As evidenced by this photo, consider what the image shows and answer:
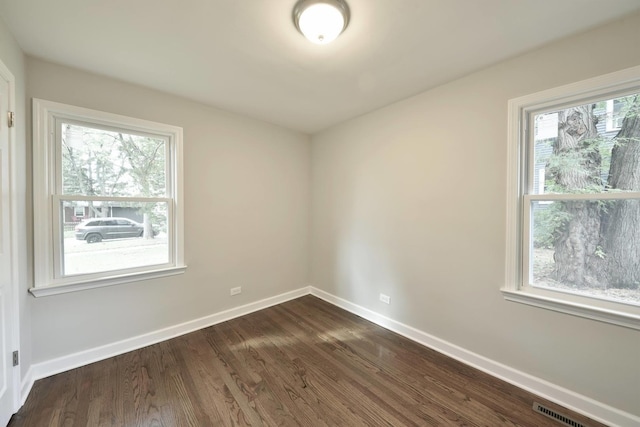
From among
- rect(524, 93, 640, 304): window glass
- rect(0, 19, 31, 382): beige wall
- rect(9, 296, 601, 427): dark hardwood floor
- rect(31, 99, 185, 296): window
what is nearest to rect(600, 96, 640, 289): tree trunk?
rect(524, 93, 640, 304): window glass

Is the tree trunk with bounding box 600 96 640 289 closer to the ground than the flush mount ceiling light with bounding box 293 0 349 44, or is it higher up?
closer to the ground

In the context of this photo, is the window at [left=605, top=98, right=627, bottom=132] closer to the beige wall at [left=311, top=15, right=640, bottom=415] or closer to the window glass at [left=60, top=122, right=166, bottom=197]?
the beige wall at [left=311, top=15, right=640, bottom=415]

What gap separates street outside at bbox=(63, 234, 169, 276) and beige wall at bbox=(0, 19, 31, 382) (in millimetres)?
254

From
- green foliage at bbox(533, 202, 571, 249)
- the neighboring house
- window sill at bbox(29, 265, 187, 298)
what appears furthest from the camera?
the neighboring house

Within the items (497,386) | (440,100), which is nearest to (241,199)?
(440,100)

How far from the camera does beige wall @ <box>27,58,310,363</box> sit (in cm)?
192

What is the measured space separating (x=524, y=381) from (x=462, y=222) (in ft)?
4.04

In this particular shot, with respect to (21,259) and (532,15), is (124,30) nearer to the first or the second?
(21,259)

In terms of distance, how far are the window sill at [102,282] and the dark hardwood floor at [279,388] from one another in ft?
2.12

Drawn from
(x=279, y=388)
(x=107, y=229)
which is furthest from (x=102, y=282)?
(x=279, y=388)

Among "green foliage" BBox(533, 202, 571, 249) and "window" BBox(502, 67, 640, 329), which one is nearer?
"window" BBox(502, 67, 640, 329)

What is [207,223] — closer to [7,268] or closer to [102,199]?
[102,199]

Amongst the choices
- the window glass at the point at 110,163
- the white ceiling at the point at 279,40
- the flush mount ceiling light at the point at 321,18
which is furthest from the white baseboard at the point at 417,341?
the flush mount ceiling light at the point at 321,18

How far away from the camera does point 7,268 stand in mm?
1417
